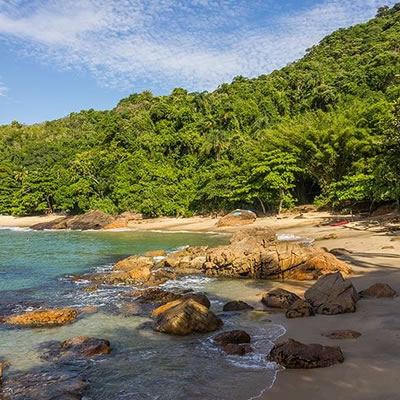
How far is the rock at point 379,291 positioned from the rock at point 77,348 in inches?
288

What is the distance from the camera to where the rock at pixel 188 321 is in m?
9.92

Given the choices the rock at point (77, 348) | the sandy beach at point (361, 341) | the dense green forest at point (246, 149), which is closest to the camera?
the sandy beach at point (361, 341)

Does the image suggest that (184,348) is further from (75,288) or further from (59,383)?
(75,288)

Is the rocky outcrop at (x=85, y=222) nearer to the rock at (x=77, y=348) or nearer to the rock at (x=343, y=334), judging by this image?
the rock at (x=77, y=348)

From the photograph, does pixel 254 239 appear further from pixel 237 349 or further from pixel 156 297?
pixel 237 349

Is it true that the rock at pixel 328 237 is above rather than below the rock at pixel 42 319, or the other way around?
above

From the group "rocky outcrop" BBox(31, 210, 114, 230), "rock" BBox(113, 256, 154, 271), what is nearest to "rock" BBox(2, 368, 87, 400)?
"rock" BBox(113, 256, 154, 271)

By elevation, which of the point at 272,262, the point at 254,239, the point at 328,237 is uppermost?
the point at 254,239

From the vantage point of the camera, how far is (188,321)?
998 cm

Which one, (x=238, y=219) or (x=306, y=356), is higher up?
(x=238, y=219)

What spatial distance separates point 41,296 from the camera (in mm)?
15297

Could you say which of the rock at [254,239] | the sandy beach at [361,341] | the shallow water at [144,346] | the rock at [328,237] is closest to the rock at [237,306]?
the shallow water at [144,346]

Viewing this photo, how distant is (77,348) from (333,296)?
6.61 metres

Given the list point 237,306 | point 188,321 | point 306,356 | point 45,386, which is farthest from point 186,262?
point 306,356
